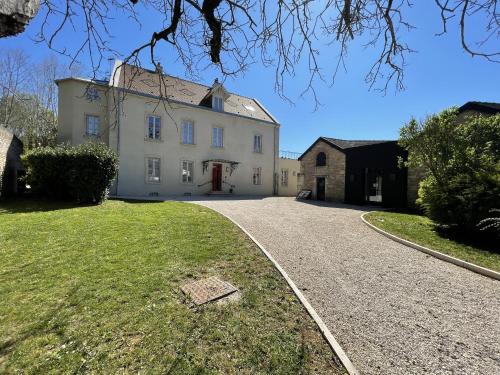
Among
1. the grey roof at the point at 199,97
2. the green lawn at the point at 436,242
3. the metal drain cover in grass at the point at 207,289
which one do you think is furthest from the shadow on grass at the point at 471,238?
the grey roof at the point at 199,97

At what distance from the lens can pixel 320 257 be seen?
6.09m

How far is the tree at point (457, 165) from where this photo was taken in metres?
7.72

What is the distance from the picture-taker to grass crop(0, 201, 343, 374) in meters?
2.59

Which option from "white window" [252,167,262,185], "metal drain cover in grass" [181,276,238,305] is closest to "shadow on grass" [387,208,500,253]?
"metal drain cover in grass" [181,276,238,305]

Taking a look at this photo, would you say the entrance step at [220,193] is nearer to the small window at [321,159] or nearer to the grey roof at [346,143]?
the small window at [321,159]

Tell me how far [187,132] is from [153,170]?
4.08 m

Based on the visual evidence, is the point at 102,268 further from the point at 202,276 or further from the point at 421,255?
the point at 421,255

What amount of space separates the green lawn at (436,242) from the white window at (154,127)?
50.4 feet

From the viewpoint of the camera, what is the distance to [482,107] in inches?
495

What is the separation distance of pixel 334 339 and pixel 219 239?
409 cm

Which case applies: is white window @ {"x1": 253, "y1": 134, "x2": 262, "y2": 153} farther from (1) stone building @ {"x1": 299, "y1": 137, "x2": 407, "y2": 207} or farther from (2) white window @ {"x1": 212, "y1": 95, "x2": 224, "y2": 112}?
(1) stone building @ {"x1": 299, "y1": 137, "x2": 407, "y2": 207}

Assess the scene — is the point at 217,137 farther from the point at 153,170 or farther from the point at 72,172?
the point at 72,172

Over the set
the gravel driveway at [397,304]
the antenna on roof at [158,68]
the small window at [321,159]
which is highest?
the small window at [321,159]

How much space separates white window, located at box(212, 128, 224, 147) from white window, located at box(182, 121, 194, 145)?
1.98 metres
